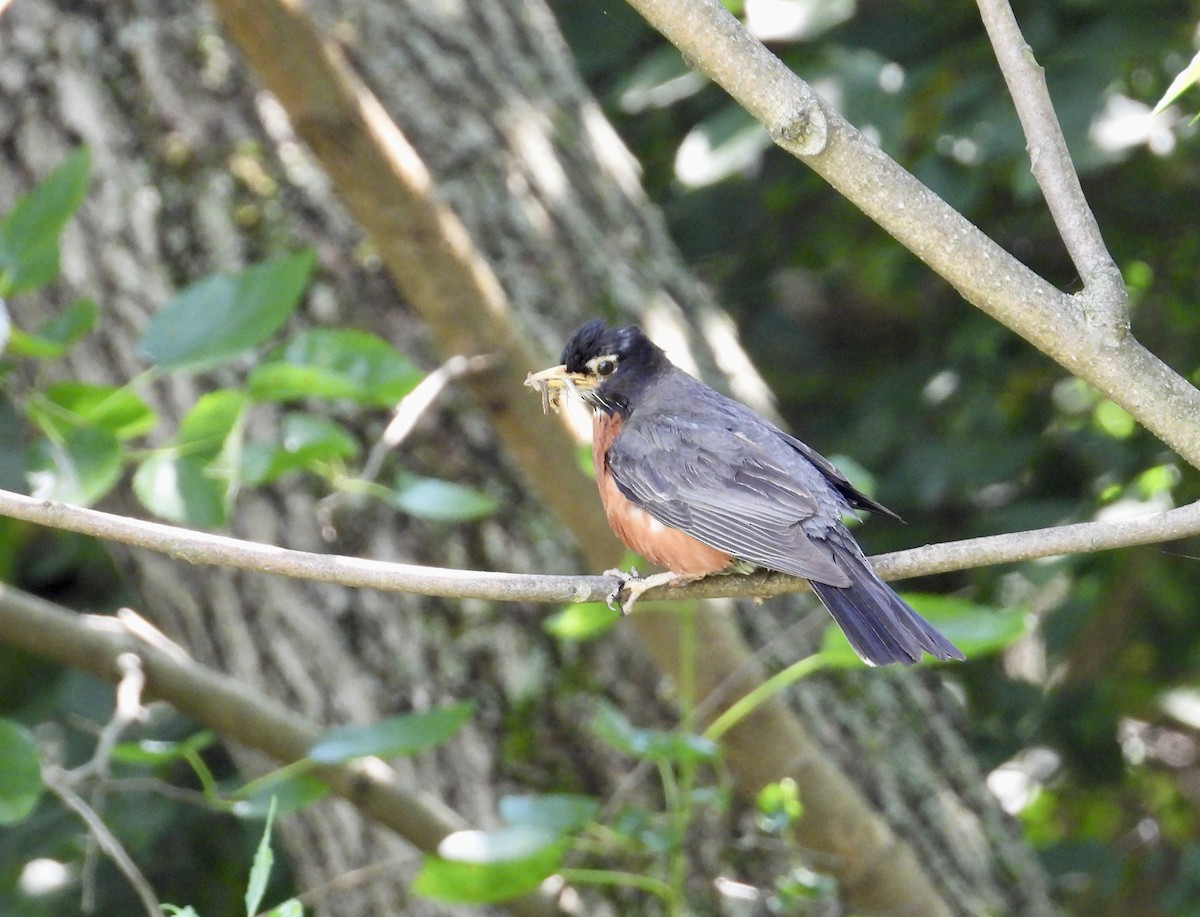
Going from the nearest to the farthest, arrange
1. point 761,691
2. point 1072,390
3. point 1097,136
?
point 761,691 → point 1097,136 → point 1072,390

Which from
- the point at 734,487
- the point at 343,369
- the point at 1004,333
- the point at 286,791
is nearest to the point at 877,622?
the point at 734,487

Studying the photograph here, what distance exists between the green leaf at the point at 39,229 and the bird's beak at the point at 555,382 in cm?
127

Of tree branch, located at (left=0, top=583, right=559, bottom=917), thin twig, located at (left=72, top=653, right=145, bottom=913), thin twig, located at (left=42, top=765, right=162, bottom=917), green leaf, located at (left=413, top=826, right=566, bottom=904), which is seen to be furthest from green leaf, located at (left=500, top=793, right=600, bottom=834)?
thin twig, located at (left=72, top=653, right=145, bottom=913)

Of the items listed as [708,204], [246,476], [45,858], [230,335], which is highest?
[708,204]

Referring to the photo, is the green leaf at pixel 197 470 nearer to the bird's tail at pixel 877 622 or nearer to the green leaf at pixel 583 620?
the green leaf at pixel 583 620

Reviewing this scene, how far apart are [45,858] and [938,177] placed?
405 centimetres

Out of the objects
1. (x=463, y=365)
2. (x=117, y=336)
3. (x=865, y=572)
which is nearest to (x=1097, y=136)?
(x=865, y=572)

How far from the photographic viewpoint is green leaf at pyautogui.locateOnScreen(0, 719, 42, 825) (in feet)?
10.3

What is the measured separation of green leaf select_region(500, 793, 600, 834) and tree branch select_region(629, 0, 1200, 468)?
1.67 meters

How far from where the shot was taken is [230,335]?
343 cm

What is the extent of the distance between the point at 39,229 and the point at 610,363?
1.66m

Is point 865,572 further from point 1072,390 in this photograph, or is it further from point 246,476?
point 1072,390

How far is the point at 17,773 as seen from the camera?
320cm

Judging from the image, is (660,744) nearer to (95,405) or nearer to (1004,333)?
(95,405)
